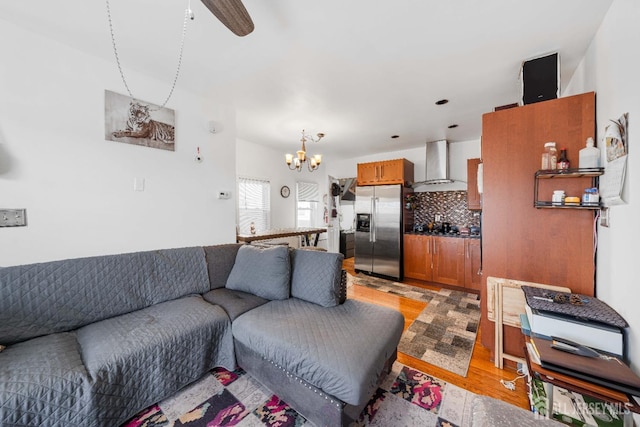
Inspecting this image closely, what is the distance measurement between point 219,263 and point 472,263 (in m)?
3.65

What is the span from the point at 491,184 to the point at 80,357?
306cm

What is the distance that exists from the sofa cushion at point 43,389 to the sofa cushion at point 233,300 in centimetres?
83

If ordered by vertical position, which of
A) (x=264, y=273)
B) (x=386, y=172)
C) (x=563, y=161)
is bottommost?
(x=264, y=273)

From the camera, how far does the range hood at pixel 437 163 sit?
423 centimetres

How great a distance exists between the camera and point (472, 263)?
3639 millimetres

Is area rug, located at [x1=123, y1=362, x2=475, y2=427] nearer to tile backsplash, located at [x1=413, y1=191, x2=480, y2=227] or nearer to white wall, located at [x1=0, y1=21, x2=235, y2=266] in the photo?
white wall, located at [x1=0, y1=21, x2=235, y2=266]

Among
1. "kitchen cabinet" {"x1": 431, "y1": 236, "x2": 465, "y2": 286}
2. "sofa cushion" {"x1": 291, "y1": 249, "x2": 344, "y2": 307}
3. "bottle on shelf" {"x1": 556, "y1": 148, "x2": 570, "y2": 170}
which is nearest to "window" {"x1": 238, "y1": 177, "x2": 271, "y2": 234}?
"sofa cushion" {"x1": 291, "y1": 249, "x2": 344, "y2": 307}

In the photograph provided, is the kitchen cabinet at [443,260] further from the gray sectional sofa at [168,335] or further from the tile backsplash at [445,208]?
the gray sectional sofa at [168,335]

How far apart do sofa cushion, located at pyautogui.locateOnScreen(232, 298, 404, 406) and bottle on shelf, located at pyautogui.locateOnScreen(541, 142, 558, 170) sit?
5.11ft

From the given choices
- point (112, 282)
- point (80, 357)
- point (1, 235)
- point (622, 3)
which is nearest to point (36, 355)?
point (80, 357)

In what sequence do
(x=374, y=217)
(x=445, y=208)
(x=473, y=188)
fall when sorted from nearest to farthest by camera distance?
(x=473, y=188)
(x=445, y=208)
(x=374, y=217)

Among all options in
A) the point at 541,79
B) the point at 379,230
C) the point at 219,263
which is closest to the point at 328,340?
the point at 219,263

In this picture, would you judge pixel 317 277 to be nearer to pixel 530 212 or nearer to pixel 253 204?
pixel 530 212

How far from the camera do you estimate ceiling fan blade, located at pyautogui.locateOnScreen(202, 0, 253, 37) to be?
111 cm
